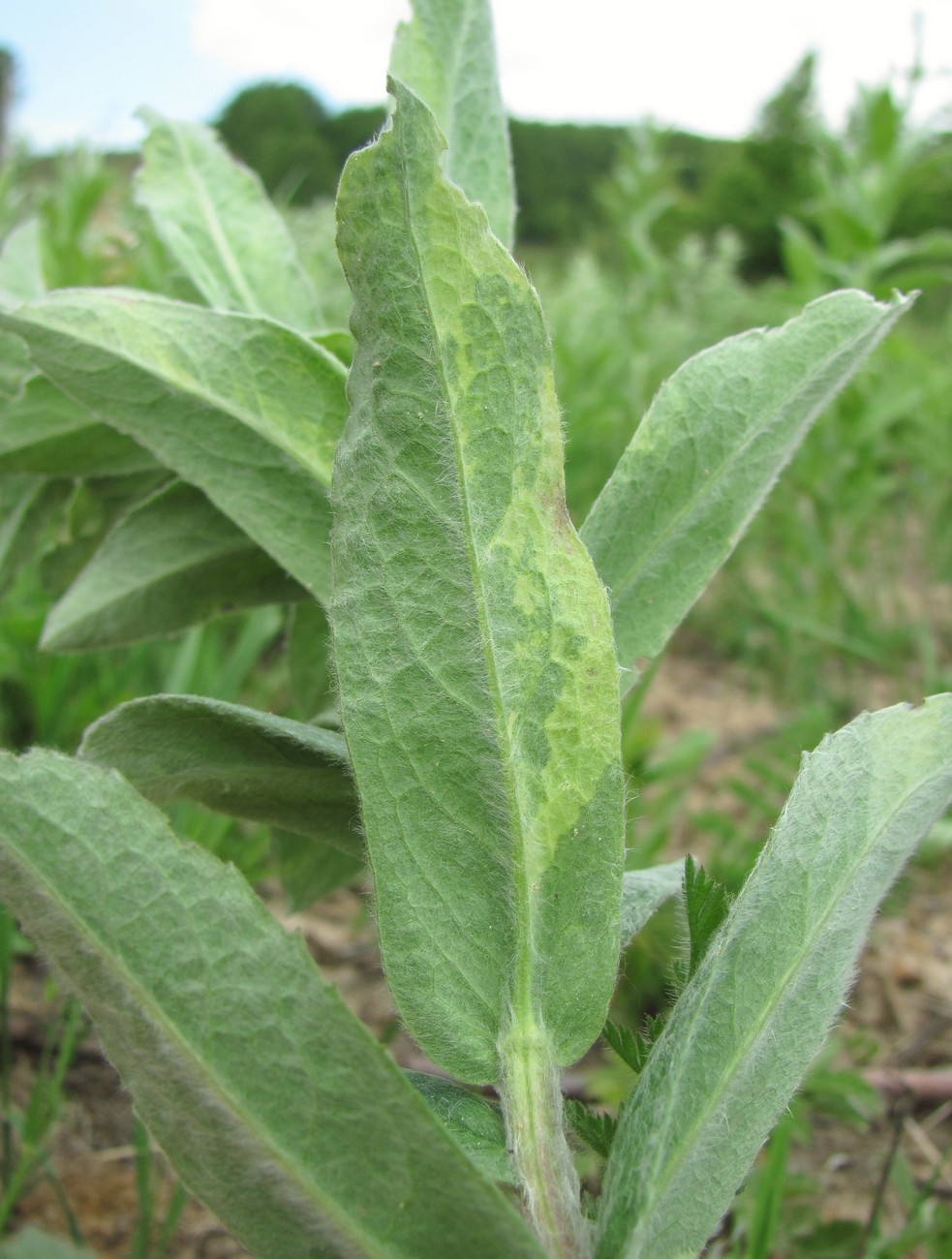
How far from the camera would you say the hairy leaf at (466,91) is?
0.84 metres

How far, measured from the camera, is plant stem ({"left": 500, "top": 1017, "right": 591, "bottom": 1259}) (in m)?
0.54

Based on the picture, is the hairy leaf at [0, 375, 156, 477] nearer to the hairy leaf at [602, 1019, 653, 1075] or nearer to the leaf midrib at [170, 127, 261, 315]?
the leaf midrib at [170, 127, 261, 315]

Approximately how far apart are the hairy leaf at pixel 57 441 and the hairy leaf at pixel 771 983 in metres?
0.65

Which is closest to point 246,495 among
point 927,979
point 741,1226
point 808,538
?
point 741,1226

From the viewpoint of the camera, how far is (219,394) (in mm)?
766

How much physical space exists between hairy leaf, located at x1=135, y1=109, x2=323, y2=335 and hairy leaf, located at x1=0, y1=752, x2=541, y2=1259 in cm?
55

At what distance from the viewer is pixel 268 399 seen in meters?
0.77

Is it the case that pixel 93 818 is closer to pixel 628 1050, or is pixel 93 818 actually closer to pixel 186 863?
pixel 186 863

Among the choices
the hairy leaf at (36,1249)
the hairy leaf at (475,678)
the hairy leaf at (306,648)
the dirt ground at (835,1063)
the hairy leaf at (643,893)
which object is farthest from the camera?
the dirt ground at (835,1063)

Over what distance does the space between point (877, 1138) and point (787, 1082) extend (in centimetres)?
107

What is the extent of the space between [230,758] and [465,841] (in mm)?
203

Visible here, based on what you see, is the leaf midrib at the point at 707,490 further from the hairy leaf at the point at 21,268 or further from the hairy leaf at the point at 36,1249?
the hairy leaf at the point at 21,268

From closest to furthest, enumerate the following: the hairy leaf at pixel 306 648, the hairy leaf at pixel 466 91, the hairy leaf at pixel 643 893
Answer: the hairy leaf at pixel 643 893, the hairy leaf at pixel 466 91, the hairy leaf at pixel 306 648

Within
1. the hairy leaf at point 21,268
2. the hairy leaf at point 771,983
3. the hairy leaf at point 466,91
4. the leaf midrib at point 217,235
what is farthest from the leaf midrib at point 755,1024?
the hairy leaf at point 21,268
